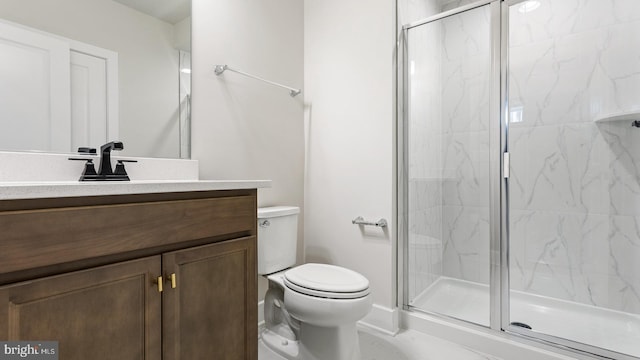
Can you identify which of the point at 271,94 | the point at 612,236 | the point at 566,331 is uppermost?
the point at 271,94

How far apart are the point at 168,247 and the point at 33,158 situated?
2.07ft

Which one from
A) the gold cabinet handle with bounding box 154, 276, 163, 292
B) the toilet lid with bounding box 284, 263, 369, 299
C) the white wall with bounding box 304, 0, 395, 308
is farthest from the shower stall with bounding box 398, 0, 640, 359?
the gold cabinet handle with bounding box 154, 276, 163, 292

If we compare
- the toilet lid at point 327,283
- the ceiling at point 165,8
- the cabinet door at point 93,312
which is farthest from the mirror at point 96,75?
the toilet lid at point 327,283

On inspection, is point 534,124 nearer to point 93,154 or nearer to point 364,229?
point 364,229

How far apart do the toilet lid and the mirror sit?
2.73 feet

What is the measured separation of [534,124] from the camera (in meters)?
2.05

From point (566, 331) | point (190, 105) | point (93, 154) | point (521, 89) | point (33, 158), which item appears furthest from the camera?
point (521, 89)

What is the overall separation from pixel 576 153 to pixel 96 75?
2.67 meters

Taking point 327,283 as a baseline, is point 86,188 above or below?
above

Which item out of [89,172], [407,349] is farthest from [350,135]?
[89,172]

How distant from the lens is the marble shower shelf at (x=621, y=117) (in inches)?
67.6

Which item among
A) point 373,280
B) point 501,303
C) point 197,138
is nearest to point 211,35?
point 197,138

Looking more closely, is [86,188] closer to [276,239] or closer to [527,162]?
[276,239]

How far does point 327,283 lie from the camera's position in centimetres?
140
